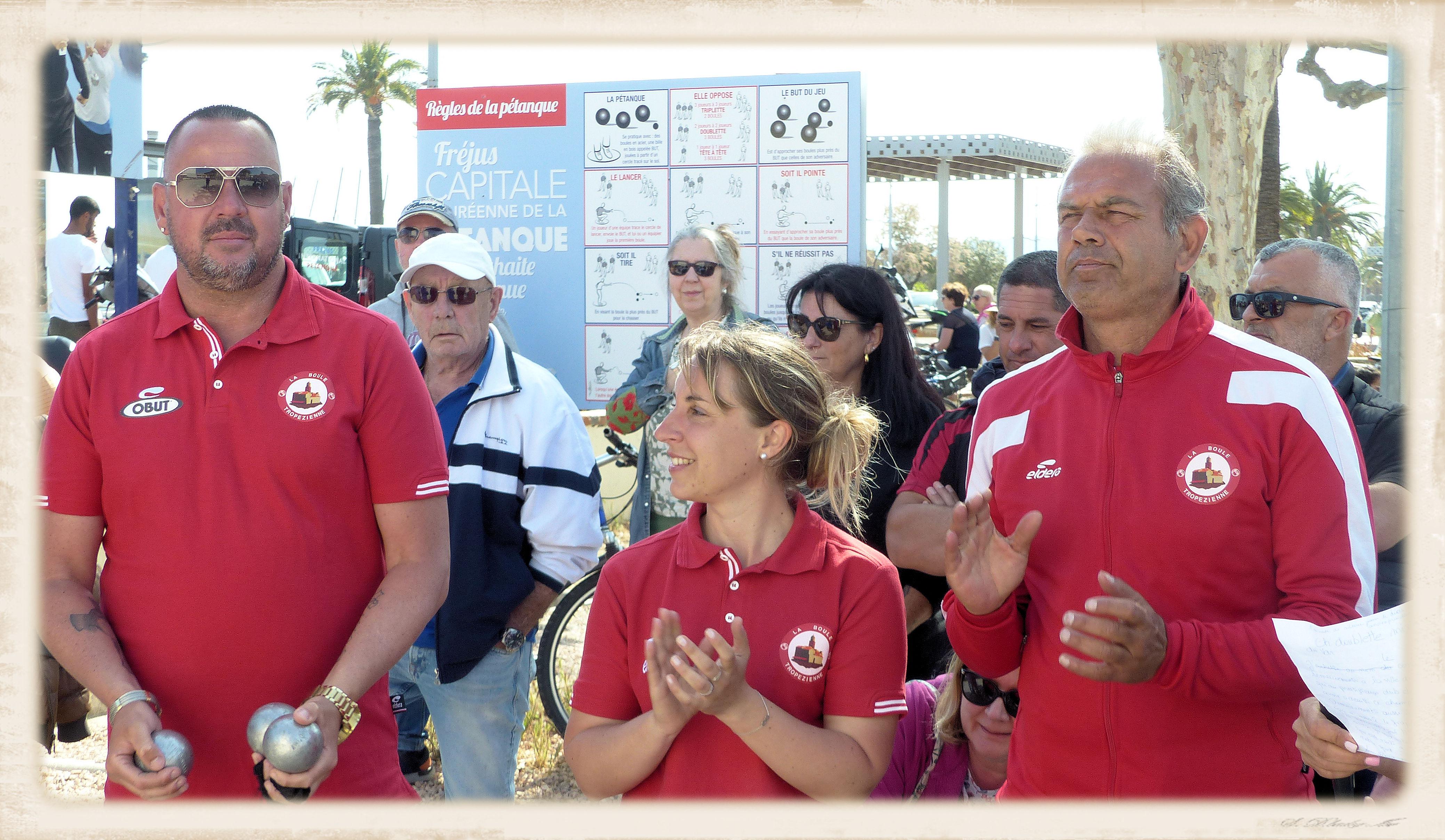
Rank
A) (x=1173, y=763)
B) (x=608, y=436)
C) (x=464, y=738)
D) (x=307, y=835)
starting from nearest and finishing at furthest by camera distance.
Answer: (x=307, y=835), (x=1173, y=763), (x=464, y=738), (x=608, y=436)

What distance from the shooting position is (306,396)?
2344 millimetres

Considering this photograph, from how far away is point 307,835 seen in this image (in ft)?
6.24

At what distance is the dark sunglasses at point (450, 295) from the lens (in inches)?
142

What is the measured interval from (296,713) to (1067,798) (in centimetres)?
153

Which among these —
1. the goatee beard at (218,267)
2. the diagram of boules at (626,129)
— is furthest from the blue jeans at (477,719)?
the diagram of boules at (626,129)

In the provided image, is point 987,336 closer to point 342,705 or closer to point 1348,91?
point 1348,91

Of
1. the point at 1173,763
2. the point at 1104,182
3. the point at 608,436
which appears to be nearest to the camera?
the point at 1173,763

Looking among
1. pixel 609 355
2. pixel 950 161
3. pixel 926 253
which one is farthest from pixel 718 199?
pixel 926 253

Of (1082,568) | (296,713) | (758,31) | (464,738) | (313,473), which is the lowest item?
(464,738)

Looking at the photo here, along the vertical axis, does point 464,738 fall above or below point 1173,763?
below

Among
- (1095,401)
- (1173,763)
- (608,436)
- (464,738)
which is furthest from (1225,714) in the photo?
(608,436)

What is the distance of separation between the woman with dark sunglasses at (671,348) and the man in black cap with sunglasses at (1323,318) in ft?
6.84

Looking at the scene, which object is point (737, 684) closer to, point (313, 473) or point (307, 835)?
point (307, 835)

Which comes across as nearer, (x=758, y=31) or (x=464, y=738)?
(x=758, y=31)
